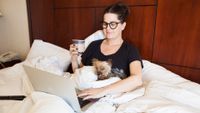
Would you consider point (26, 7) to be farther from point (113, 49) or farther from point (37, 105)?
point (37, 105)

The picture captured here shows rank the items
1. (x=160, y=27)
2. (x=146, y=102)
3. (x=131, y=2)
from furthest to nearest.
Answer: (x=131, y=2) → (x=160, y=27) → (x=146, y=102)

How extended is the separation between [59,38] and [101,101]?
1334mm

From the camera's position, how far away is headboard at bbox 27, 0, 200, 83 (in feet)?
4.73

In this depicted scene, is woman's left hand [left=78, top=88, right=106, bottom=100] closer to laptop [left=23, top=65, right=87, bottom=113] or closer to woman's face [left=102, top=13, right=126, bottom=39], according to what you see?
laptop [left=23, top=65, right=87, bottom=113]

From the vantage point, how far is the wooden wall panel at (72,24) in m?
2.00

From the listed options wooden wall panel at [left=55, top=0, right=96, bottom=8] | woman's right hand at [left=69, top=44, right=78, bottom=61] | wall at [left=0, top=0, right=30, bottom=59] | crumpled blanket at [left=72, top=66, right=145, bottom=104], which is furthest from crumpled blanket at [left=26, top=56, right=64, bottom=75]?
wall at [left=0, top=0, right=30, bottom=59]

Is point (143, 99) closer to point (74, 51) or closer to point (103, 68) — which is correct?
point (103, 68)

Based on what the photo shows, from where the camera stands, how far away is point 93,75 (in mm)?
1333

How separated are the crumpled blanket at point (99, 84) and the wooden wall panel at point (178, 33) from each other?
472mm

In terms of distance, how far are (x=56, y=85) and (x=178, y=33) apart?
3.27 feet

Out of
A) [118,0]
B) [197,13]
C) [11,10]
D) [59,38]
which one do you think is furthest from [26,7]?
[197,13]

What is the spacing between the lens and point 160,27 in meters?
1.55

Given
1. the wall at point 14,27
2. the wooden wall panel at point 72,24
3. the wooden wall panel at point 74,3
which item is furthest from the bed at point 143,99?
the wall at point 14,27

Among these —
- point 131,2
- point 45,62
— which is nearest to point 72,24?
point 45,62
